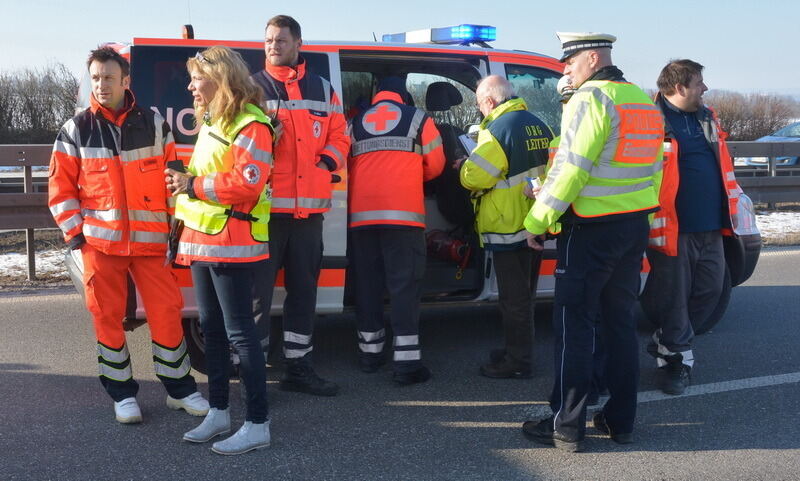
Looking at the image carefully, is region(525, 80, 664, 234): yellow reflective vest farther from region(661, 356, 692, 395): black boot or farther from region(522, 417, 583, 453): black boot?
region(661, 356, 692, 395): black boot

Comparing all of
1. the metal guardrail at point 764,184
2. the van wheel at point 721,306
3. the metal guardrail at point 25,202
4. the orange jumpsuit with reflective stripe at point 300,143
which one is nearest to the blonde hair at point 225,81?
the orange jumpsuit with reflective stripe at point 300,143

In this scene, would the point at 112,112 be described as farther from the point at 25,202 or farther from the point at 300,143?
the point at 25,202

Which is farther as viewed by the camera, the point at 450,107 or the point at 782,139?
the point at 782,139

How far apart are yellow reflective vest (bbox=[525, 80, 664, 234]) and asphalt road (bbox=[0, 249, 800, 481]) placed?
3.53 ft

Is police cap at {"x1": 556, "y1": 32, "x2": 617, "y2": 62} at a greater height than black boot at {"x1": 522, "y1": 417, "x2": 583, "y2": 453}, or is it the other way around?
police cap at {"x1": 556, "y1": 32, "x2": 617, "y2": 62}

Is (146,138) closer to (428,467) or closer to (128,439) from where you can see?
(128,439)

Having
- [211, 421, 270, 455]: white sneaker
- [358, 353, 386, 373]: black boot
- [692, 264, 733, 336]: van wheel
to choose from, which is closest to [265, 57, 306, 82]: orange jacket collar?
[358, 353, 386, 373]: black boot

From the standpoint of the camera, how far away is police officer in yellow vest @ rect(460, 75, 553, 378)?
4.87 meters

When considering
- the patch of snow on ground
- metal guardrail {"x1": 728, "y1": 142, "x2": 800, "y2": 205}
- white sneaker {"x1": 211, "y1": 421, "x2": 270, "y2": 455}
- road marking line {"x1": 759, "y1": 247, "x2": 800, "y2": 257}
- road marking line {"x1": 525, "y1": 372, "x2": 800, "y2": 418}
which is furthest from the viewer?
metal guardrail {"x1": 728, "y1": 142, "x2": 800, "y2": 205}

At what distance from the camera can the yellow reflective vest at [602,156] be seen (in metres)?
3.74

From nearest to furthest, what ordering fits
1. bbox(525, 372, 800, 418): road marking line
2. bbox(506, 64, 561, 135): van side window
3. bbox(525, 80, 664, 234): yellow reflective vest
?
1. bbox(525, 80, 664, 234): yellow reflective vest
2. bbox(525, 372, 800, 418): road marking line
3. bbox(506, 64, 561, 135): van side window

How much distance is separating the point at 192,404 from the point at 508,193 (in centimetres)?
202

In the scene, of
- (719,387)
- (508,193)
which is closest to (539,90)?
(508,193)

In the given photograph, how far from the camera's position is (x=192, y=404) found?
441 centimetres
